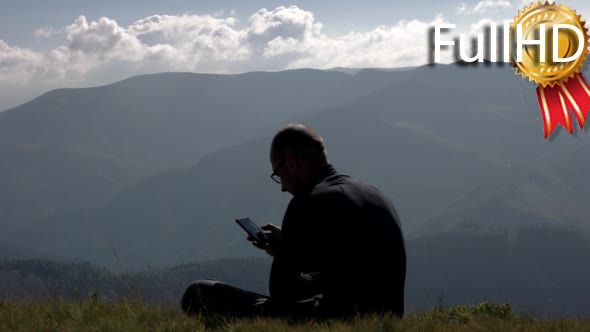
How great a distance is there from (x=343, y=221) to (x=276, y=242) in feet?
3.37

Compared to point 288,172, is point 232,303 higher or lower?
lower

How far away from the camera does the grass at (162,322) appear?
514 centimetres

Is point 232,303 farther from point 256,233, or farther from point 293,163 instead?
point 293,163

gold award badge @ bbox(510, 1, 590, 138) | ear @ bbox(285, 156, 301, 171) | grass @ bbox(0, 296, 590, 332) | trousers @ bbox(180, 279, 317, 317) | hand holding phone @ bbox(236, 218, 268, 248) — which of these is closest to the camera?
grass @ bbox(0, 296, 590, 332)

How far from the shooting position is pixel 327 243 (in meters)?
5.22

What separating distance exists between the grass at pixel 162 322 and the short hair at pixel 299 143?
1333 mm

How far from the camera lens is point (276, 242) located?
6.02 m

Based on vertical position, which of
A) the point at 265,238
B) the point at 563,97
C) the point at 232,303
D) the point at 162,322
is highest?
the point at 563,97

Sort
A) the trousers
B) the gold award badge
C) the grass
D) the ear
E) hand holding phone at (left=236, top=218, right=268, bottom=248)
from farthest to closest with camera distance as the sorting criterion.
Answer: the gold award badge → hand holding phone at (left=236, top=218, right=268, bottom=248) → the ear → the trousers → the grass

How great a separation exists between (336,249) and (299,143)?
91 centimetres

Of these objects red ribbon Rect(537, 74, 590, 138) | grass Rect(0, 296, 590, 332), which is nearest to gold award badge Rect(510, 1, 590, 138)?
red ribbon Rect(537, 74, 590, 138)

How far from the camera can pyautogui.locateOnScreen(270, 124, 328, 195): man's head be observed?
17.9 ft

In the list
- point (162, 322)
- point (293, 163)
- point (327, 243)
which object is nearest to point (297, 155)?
point (293, 163)

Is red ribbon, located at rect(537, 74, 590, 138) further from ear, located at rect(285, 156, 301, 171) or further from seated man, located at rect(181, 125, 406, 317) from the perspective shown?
ear, located at rect(285, 156, 301, 171)
